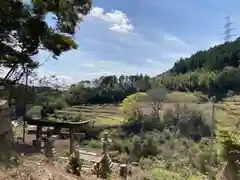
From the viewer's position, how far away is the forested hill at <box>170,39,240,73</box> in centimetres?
6253

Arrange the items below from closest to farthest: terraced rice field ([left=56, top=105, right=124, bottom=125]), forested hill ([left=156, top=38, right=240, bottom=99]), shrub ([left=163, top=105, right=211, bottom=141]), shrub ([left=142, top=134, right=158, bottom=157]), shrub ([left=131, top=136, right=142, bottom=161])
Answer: shrub ([left=131, top=136, right=142, bottom=161]) < shrub ([left=142, top=134, right=158, bottom=157]) < shrub ([left=163, top=105, right=211, bottom=141]) < terraced rice field ([left=56, top=105, right=124, bottom=125]) < forested hill ([left=156, top=38, right=240, bottom=99])

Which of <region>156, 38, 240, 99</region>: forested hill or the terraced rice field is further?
<region>156, 38, 240, 99</region>: forested hill

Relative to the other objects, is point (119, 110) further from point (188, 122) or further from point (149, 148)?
point (149, 148)

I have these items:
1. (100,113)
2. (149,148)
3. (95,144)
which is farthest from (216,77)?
(95,144)

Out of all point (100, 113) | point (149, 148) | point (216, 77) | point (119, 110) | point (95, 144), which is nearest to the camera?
point (149, 148)

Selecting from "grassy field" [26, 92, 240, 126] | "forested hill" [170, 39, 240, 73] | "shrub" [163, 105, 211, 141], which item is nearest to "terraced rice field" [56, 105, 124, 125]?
"grassy field" [26, 92, 240, 126]

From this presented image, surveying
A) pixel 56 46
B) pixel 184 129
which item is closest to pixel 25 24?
pixel 56 46

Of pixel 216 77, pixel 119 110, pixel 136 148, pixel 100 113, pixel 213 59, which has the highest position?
pixel 213 59

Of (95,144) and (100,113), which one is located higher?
(100,113)

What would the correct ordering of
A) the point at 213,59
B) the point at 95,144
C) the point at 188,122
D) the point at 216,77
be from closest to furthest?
the point at 95,144
the point at 188,122
the point at 216,77
the point at 213,59

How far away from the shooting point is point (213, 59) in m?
67.4

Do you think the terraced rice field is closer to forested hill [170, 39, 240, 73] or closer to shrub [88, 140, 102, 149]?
shrub [88, 140, 102, 149]

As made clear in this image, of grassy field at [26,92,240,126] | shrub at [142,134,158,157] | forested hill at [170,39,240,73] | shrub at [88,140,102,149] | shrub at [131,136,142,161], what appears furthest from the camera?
forested hill at [170,39,240,73]

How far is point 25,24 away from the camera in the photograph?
1027 cm
